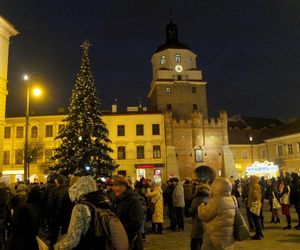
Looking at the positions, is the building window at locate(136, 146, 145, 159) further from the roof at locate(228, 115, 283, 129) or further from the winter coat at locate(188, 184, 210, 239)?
the winter coat at locate(188, 184, 210, 239)

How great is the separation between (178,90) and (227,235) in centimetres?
4960

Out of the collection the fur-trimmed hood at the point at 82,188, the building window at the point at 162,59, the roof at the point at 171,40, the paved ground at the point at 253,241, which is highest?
the roof at the point at 171,40

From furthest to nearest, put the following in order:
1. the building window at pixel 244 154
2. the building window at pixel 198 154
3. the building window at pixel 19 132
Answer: the building window at pixel 244 154 < the building window at pixel 198 154 < the building window at pixel 19 132

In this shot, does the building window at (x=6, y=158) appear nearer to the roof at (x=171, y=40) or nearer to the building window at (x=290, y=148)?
the roof at (x=171, y=40)

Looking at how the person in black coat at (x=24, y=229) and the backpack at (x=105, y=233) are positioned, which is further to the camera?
the person in black coat at (x=24, y=229)

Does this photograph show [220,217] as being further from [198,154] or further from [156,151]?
[198,154]

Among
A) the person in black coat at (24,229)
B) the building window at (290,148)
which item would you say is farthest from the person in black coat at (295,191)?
the building window at (290,148)

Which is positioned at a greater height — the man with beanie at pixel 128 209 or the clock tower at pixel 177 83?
the clock tower at pixel 177 83

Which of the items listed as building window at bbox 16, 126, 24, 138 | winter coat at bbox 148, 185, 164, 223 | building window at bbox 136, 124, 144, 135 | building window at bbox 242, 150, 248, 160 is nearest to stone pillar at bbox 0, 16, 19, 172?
winter coat at bbox 148, 185, 164, 223

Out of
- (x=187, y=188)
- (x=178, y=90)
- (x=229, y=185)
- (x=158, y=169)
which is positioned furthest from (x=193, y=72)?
(x=229, y=185)

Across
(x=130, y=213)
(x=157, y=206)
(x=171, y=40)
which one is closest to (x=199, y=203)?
(x=130, y=213)

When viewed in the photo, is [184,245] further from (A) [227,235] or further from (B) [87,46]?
(B) [87,46]

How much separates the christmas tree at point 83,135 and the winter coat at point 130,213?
856 inches

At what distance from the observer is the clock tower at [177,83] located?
2099 inches
